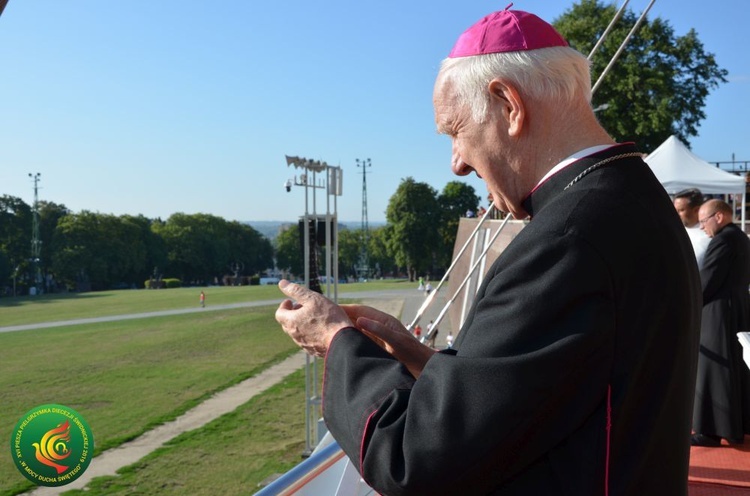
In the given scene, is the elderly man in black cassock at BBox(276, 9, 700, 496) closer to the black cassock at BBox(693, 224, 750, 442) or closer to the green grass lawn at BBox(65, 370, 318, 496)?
the black cassock at BBox(693, 224, 750, 442)

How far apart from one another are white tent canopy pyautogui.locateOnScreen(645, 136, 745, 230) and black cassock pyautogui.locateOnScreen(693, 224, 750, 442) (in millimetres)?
8353

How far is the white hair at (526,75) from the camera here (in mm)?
1159

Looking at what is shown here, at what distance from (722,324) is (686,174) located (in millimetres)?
9124

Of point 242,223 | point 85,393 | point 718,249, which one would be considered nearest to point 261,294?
point 85,393

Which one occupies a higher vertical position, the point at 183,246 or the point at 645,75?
the point at 645,75

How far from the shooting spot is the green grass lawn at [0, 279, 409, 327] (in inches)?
1997

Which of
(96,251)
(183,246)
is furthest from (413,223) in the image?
(96,251)

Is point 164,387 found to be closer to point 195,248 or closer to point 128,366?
point 128,366

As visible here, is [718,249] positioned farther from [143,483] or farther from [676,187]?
[143,483]

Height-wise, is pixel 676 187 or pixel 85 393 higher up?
pixel 676 187

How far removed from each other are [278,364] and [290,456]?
13099 millimetres

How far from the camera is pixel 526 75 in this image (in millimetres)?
1162

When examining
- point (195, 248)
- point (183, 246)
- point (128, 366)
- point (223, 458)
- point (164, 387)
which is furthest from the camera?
point (195, 248)

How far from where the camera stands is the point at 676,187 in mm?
13180
